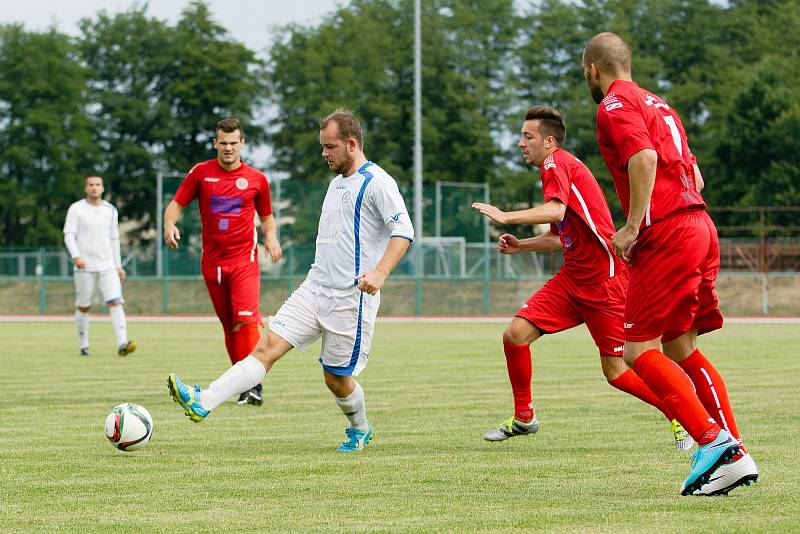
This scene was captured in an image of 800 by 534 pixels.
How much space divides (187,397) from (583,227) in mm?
2626

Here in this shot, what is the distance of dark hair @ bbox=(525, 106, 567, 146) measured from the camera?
8.26 m

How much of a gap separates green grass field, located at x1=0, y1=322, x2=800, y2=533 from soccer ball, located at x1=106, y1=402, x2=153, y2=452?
0.10 m

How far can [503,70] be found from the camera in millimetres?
65562

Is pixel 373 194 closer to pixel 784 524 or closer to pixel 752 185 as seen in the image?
pixel 784 524

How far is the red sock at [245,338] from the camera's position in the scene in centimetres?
1086

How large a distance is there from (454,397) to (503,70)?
5538 centimetres

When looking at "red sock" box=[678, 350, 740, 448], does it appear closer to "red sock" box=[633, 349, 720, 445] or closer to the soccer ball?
"red sock" box=[633, 349, 720, 445]

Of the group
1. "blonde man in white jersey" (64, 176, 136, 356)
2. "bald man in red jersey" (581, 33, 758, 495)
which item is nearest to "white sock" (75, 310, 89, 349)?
"blonde man in white jersey" (64, 176, 136, 356)

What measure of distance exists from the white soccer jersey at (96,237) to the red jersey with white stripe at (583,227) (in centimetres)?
1007

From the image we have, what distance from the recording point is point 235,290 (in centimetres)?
1086

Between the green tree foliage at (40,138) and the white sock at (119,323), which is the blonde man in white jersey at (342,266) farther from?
the green tree foliage at (40,138)

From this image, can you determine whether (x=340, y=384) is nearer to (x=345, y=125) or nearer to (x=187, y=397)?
(x=187, y=397)

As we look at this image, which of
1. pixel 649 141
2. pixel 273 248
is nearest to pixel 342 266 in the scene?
pixel 649 141

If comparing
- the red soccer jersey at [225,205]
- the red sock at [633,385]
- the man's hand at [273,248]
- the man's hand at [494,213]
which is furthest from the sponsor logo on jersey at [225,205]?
the man's hand at [494,213]
